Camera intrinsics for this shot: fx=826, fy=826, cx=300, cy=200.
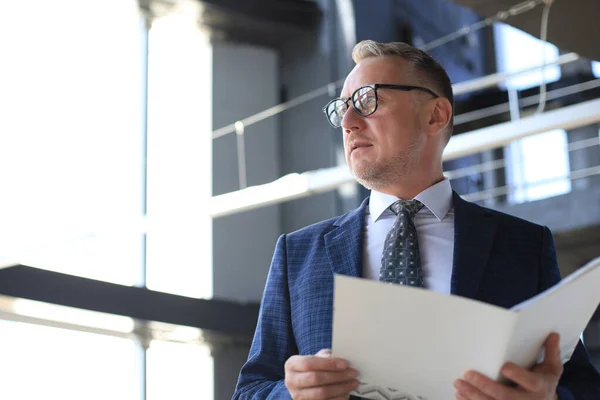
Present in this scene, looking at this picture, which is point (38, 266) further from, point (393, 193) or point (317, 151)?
point (393, 193)

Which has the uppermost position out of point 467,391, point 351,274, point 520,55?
point 520,55

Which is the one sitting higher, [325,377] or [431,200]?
[431,200]

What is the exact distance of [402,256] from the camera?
46.3 inches

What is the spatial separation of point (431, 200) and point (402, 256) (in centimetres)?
14

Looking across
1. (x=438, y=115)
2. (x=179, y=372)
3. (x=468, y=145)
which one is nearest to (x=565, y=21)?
(x=468, y=145)

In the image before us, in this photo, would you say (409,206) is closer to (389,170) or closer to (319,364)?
(389,170)

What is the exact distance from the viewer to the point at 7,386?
4355 millimetres

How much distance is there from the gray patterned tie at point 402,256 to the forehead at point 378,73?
219mm

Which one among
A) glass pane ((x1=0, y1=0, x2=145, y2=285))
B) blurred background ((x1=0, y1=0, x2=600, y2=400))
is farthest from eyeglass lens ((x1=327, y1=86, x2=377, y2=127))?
glass pane ((x1=0, y1=0, x2=145, y2=285))

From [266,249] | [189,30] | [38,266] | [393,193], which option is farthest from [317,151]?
[393,193]

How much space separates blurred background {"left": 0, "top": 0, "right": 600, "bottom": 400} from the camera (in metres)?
4.50

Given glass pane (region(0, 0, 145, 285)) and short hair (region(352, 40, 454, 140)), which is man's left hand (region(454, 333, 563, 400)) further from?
glass pane (region(0, 0, 145, 285))

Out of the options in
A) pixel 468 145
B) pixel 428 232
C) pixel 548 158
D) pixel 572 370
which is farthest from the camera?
pixel 548 158

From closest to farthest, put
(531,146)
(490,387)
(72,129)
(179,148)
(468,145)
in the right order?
(490,387) → (468,145) → (72,129) → (179,148) → (531,146)
